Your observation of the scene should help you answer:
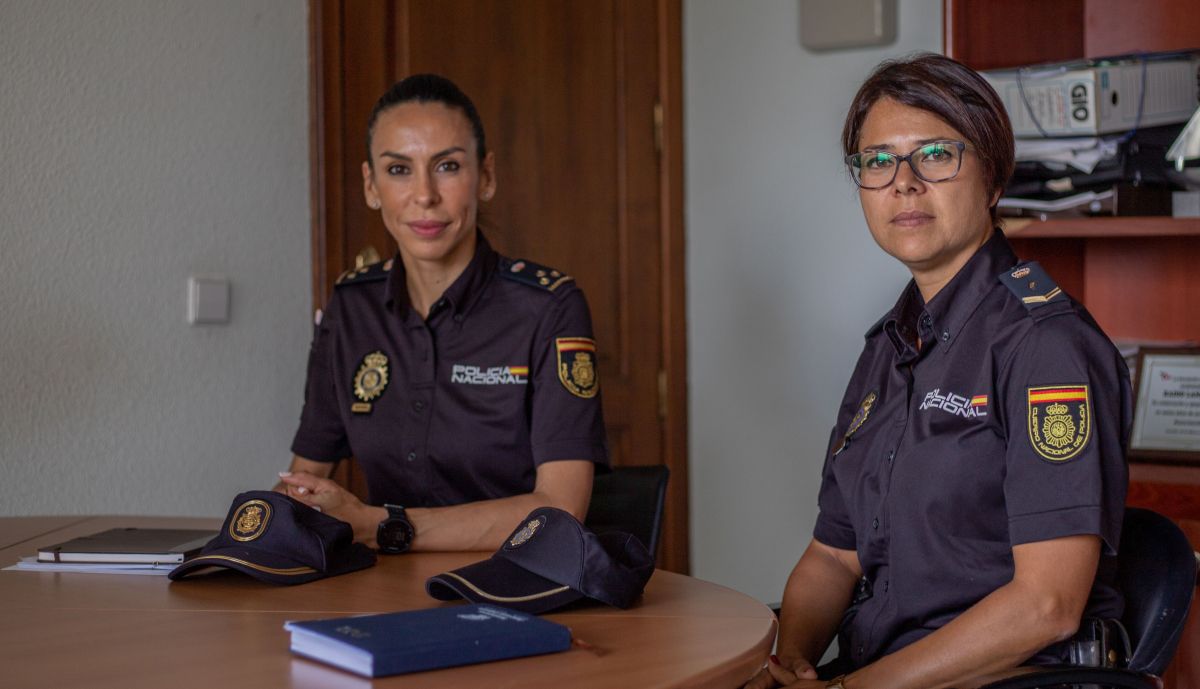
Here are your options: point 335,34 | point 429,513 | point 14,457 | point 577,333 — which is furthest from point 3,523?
point 335,34

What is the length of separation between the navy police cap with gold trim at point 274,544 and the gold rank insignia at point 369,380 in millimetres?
522

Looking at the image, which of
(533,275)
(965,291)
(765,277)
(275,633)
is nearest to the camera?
(275,633)

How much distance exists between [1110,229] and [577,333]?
3.29 ft

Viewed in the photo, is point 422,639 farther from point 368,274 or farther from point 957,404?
point 368,274

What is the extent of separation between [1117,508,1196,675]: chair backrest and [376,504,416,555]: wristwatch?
93 centimetres

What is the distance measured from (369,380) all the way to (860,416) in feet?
2.77

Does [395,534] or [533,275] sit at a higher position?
[533,275]

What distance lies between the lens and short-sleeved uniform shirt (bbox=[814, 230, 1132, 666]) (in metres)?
1.43

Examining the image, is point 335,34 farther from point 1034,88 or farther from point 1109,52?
point 1109,52

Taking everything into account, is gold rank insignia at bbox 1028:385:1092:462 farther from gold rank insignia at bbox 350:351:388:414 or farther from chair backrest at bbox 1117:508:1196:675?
gold rank insignia at bbox 350:351:388:414

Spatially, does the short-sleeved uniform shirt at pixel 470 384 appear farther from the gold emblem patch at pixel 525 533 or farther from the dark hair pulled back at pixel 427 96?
the gold emblem patch at pixel 525 533

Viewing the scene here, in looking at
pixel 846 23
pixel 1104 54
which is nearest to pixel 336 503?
pixel 1104 54

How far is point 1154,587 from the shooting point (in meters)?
1.50

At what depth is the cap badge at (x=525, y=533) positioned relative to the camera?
57.7 inches
